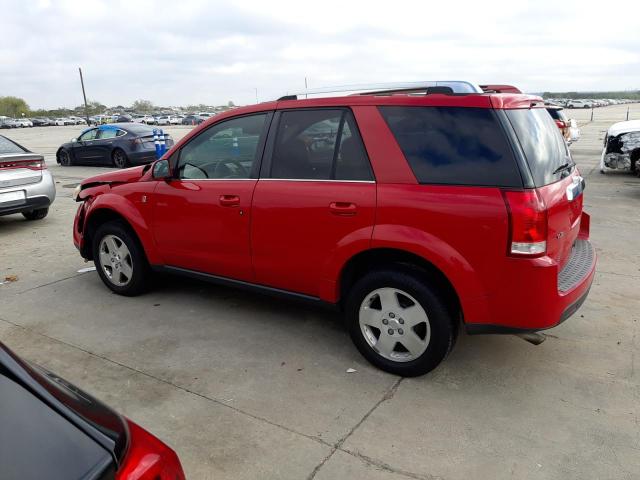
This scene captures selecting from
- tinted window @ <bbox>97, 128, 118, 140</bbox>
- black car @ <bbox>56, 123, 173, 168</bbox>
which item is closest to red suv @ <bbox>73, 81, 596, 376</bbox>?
black car @ <bbox>56, 123, 173, 168</bbox>

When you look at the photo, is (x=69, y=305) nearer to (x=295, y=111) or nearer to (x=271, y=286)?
(x=271, y=286)

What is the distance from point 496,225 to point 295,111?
174cm

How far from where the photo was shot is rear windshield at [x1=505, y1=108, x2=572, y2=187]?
10.4ft

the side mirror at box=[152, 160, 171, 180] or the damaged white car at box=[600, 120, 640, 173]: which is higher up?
the side mirror at box=[152, 160, 171, 180]

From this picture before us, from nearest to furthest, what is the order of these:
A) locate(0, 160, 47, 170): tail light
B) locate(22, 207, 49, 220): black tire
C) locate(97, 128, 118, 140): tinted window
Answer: locate(0, 160, 47, 170): tail light < locate(22, 207, 49, 220): black tire < locate(97, 128, 118, 140): tinted window

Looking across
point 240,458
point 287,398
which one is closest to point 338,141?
point 287,398

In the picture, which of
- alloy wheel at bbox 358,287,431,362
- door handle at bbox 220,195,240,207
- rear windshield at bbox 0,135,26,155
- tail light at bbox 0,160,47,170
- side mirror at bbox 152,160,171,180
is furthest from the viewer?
rear windshield at bbox 0,135,26,155

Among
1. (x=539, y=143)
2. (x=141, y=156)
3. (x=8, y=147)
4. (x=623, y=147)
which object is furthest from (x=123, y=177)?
(x=141, y=156)

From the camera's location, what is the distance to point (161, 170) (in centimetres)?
470

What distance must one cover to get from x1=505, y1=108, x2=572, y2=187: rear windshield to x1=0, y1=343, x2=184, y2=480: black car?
2535 mm

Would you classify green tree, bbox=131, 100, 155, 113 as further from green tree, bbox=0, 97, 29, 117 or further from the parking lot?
the parking lot

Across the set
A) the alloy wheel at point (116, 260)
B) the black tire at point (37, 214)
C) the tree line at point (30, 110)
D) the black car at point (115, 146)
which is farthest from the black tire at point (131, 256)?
the tree line at point (30, 110)

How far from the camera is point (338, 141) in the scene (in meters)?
3.69

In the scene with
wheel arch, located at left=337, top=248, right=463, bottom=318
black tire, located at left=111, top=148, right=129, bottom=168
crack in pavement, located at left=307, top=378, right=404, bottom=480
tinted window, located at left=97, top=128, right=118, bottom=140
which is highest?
tinted window, located at left=97, top=128, right=118, bottom=140
